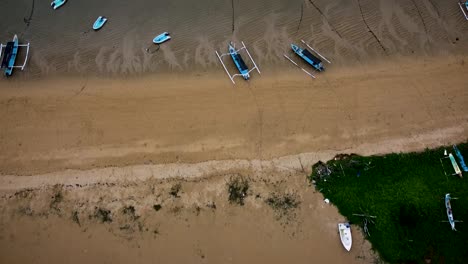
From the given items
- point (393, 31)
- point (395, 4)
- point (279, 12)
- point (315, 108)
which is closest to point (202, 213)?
point (315, 108)

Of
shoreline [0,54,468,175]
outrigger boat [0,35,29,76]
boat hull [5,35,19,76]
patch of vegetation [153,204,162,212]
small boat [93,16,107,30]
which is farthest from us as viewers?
small boat [93,16,107,30]

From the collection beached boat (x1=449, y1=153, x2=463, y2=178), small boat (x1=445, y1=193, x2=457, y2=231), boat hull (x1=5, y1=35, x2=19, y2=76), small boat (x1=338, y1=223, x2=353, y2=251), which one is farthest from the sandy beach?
small boat (x1=445, y1=193, x2=457, y2=231)

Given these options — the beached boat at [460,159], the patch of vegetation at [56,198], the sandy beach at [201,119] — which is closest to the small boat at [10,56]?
the sandy beach at [201,119]

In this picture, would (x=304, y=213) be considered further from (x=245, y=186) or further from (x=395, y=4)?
(x=395, y=4)

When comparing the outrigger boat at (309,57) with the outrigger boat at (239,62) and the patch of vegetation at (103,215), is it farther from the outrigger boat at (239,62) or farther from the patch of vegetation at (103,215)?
the patch of vegetation at (103,215)

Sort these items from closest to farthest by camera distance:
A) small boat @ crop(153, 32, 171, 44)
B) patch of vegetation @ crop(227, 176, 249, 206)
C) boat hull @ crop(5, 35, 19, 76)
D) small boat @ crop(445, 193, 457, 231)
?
small boat @ crop(445, 193, 457, 231) < patch of vegetation @ crop(227, 176, 249, 206) < boat hull @ crop(5, 35, 19, 76) < small boat @ crop(153, 32, 171, 44)

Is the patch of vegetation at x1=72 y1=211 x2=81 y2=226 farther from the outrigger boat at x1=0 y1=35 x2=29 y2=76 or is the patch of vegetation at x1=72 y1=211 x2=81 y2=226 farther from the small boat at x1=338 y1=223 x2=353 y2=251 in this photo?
the small boat at x1=338 y1=223 x2=353 y2=251
